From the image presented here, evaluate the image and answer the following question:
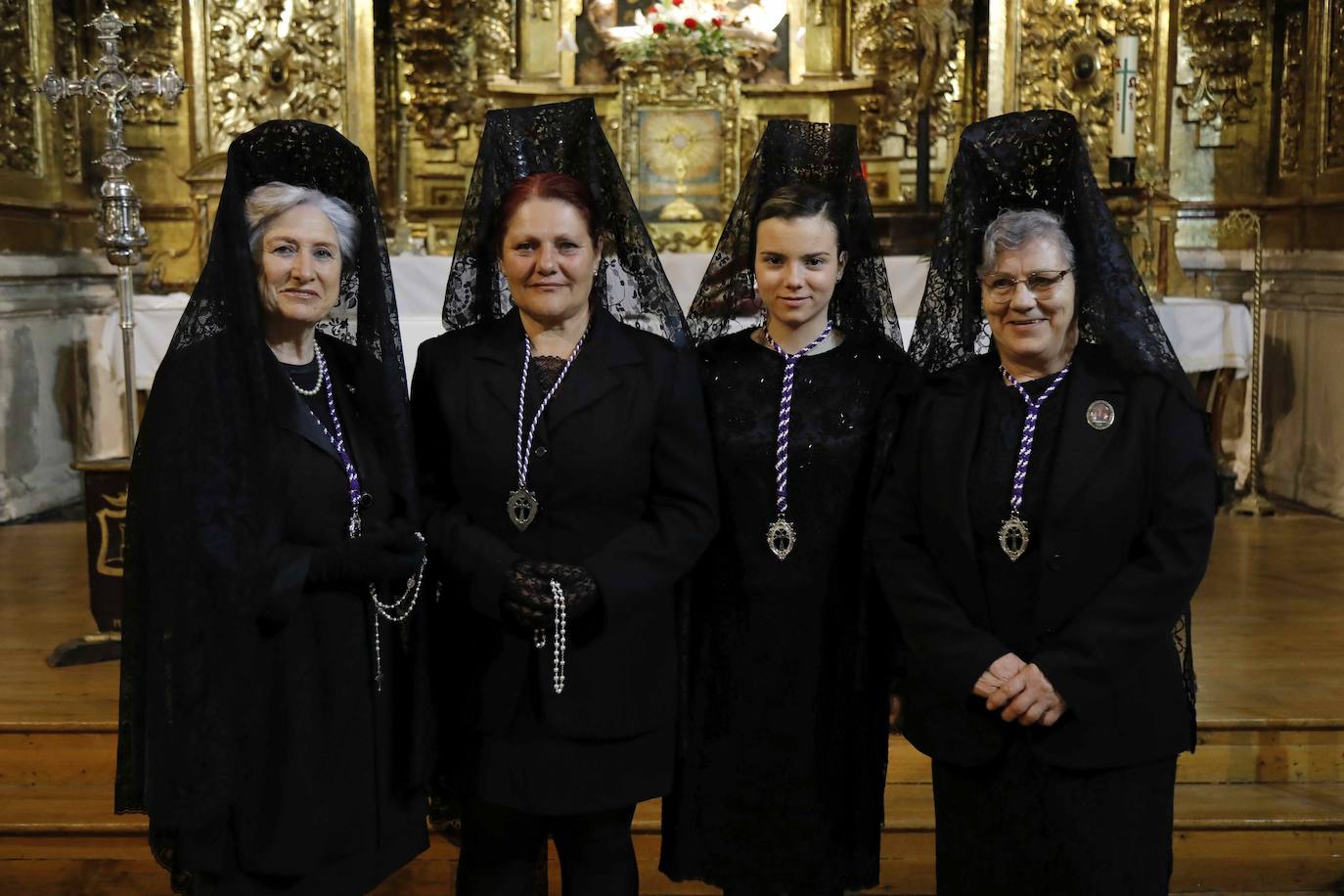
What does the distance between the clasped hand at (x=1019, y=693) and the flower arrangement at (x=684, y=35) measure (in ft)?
16.3

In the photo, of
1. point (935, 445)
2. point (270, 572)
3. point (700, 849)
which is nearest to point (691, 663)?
point (700, 849)

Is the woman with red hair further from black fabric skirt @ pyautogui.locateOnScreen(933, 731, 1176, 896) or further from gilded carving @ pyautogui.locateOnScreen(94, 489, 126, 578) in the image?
gilded carving @ pyautogui.locateOnScreen(94, 489, 126, 578)

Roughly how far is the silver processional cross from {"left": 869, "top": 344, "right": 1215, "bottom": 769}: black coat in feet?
9.72

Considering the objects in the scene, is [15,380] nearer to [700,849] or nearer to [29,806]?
[29,806]

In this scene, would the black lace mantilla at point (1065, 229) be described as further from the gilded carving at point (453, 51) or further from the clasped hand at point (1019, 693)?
the gilded carving at point (453, 51)

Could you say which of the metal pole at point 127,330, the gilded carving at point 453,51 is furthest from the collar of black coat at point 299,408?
the gilded carving at point 453,51

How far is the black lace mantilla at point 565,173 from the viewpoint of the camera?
2.45m

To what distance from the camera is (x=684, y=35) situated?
21.8ft

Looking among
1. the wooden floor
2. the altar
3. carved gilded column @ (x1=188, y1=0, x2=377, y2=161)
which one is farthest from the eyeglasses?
carved gilded column @ (x1=188, y1=0, x2=377, y2=161)

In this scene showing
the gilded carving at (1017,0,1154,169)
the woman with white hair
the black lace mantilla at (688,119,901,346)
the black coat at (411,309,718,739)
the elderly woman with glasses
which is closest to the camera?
the woman with white hair

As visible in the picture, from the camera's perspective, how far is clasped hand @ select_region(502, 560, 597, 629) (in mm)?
2223

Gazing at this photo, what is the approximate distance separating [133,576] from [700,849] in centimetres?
113

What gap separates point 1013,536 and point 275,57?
5.62 metres

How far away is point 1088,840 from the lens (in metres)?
2.24
